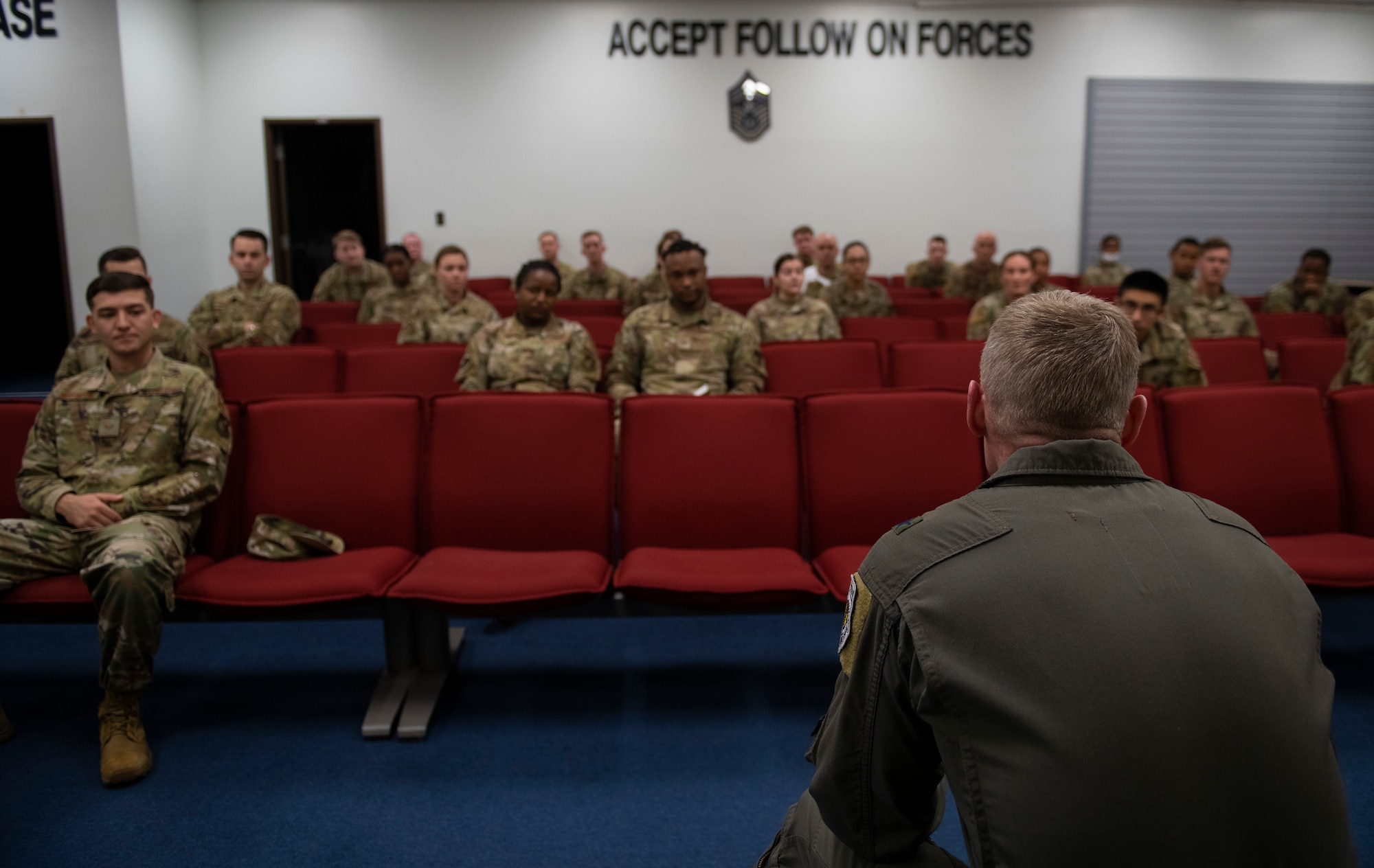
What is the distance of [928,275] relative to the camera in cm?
915

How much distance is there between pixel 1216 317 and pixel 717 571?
15.6 ft

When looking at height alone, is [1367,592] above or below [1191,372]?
below

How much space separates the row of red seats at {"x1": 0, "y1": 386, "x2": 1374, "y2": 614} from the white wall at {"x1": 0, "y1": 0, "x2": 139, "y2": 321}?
17.9 ft

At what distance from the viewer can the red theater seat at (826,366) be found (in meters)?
3.92

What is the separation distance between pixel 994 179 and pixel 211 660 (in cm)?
888

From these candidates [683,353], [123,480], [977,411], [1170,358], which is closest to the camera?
[977,411]

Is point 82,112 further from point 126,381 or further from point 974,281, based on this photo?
point 974,281

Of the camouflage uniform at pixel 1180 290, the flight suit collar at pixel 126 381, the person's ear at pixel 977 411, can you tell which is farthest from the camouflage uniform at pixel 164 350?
the camouflage uniform at pixel 1180 290

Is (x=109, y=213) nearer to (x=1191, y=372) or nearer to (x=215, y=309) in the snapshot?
(x=215, y=309)

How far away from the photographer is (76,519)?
240cm

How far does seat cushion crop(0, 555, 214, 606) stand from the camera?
2273mm

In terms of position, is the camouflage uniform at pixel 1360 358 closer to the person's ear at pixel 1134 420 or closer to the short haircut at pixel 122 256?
the person's ear at pixel 1134 420

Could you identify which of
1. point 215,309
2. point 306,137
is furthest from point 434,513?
point 306,137

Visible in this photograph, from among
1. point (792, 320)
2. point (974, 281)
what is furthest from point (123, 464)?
point (974, 281)
